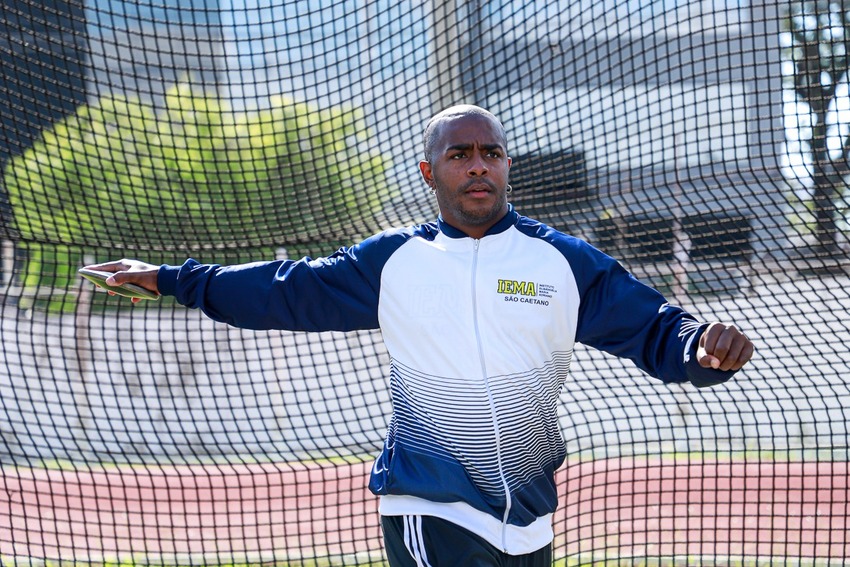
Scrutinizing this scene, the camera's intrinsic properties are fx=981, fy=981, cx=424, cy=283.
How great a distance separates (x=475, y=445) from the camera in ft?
8.09

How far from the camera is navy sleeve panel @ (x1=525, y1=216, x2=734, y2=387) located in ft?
7.59

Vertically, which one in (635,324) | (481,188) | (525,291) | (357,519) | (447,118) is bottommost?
(357,519)

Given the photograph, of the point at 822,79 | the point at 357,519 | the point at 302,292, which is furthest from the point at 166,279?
the point at 357,519

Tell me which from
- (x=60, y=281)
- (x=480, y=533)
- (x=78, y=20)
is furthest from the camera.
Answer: (x=60, y=281)

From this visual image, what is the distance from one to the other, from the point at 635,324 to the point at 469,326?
0.41 m

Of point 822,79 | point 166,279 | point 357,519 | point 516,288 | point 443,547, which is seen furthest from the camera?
point 357,519

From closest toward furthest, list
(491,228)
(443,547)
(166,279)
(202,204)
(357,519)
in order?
(443,547) < (491,228) < (166,279) < (202,204) < (357,519)

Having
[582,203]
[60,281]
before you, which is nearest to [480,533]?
[582,203]

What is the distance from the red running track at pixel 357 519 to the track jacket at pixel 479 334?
8.57 ft

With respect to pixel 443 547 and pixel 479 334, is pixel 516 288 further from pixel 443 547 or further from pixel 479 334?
pixel 443 547

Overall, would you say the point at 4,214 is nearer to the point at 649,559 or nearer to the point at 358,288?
the point at 358,288

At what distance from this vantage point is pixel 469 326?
97.2 inches

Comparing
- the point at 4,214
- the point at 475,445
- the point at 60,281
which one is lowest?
the point at 60,281

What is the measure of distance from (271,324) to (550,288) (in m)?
0.76
